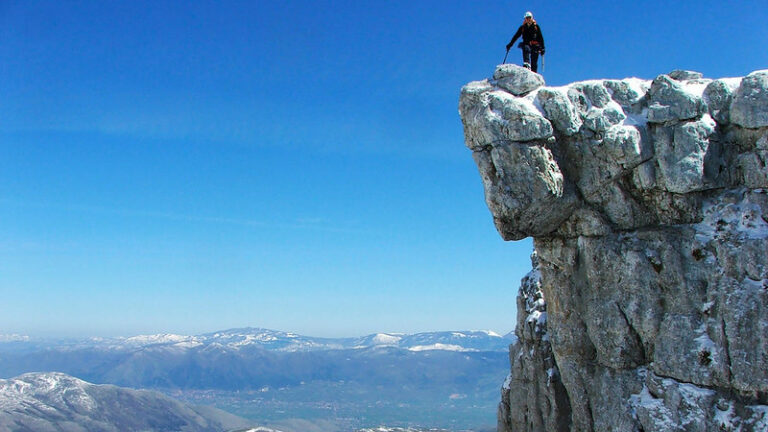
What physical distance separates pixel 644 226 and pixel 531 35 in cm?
1505

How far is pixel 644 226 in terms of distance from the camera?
3488 centimetres

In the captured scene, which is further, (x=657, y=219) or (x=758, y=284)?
(x=657, y=219)

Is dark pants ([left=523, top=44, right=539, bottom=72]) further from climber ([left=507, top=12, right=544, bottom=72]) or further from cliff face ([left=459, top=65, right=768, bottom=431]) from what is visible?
cliff face ([left=459, top=65, right=768, bottom=431])

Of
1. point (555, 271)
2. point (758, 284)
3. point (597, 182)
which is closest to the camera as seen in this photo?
point (758, 284)

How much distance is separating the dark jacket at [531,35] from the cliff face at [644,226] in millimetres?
3741

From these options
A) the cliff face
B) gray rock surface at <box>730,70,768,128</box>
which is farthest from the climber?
gray rock surface at <box>730,70,768,128</box>

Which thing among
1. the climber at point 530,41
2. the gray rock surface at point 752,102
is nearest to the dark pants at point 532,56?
the climber at point 530,41

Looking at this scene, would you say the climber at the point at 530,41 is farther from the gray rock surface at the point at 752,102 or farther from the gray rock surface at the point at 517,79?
the gray rock surface at the point at 752,102

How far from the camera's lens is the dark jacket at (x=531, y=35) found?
38594mm

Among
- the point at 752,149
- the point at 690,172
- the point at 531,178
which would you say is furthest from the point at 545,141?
the point at 752,149

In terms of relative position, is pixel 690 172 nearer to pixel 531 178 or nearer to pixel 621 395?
pixel 531 178

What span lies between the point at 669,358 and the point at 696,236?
7.33 meters

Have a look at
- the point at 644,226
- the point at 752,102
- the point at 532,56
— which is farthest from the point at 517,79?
the point at 752,102

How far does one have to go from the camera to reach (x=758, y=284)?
100 ft
